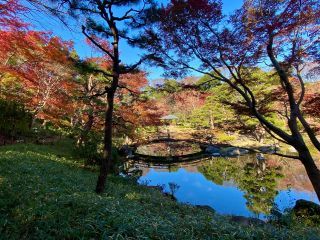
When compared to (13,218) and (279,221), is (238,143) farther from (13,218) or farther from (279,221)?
(13,218)

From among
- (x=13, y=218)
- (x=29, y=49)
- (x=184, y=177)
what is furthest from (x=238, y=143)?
(x=13, y=218)

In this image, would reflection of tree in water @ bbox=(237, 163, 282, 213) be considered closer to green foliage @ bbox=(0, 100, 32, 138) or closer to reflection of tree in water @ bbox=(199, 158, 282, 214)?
reflection of tree in water @ bbox=(199, 158, 282, 214)

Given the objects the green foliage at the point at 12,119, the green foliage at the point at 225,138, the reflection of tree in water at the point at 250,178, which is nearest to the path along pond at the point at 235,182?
the reflection of tree in water at the point at 250,178

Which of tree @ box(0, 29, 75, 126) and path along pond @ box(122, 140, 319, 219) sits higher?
tree @ box(0, 29, 75, 126)

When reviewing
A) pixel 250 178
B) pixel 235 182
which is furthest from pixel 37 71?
pixel 250 178

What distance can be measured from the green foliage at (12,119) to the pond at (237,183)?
628cm

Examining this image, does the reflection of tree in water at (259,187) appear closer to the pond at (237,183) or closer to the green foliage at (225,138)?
the pond at (237,183)

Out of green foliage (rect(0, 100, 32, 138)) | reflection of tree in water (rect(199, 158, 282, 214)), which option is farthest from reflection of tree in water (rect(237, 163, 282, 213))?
green foliage (rect(0, 100, 32, 138))

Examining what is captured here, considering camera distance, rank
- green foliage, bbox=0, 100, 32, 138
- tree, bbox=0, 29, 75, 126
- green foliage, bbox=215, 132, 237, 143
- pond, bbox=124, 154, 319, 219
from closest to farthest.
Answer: pond, bbox=124, 154, 319, 219, green foliage, bbox=0, 100, 32, 138, tree, bbox=0, 29, 75, 126, green foliage, bbox=215, 132, 237, 143

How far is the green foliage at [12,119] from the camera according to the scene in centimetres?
1150

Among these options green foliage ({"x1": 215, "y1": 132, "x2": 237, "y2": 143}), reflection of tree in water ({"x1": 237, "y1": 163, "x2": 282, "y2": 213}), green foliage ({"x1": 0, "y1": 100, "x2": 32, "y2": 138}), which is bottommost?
reflection of tree in water ({"x1": 237, "y1": 163, "x2": 282, "y2": 213})

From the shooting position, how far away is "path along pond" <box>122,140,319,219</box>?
9.73 metres

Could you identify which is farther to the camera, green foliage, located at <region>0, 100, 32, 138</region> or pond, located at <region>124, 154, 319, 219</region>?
green foliage, located at <region>0, 100, 32, 138</region>

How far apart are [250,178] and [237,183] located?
95cm
